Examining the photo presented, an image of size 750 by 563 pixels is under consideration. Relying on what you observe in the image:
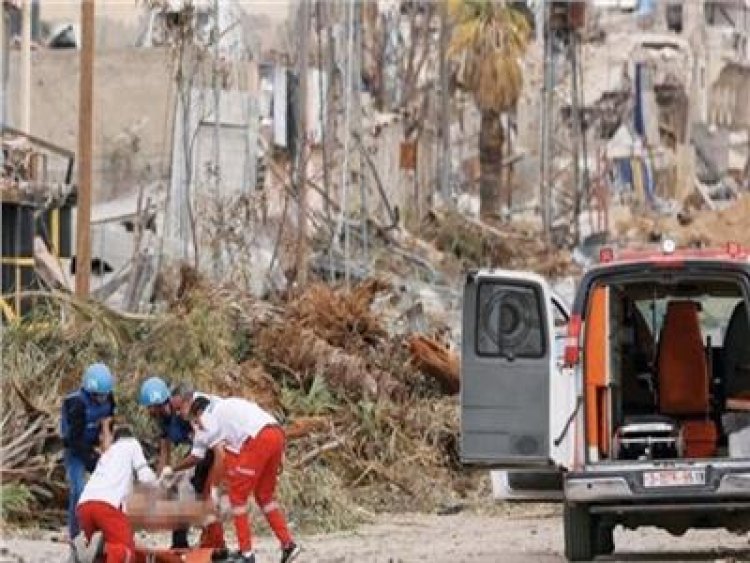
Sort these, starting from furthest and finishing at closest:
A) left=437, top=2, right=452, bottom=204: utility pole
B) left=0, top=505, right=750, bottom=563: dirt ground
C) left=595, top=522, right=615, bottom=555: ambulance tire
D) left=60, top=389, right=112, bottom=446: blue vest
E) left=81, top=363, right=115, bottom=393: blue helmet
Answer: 1. left=437, top=2, right=452, bottom=204: utility pole
2. left=0, top=505, right=750, bottom=563: dirt ground
3. left=595, top=522, right=615, bottom=555: ambulance tire
4. left=60, top=389, right=112, bottom=446: blue vest
5. left=81, top=363, right=115, bottom=393: blue helmet

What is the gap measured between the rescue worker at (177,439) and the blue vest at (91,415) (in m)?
0.58

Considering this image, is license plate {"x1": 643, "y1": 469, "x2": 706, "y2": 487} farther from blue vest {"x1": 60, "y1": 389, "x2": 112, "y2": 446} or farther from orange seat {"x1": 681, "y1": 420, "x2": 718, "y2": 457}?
blue vest {"x1": 60, "y1": 389, "x2": 112, "y2": 446}

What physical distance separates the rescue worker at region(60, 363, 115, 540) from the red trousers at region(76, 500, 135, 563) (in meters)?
2.20

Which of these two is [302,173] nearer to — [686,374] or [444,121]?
[686,374]

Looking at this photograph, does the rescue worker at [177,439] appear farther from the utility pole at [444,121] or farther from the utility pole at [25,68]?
the utility pole at [444,121]

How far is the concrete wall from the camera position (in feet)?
163

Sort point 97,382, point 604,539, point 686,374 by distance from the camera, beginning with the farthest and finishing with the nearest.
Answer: point 604,539, point 686,374, point 97,382

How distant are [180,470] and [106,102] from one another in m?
36.1

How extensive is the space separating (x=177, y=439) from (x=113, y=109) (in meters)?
35.7

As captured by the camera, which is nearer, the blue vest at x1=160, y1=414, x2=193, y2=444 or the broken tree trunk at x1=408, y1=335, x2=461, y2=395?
the blue vest at x1=160, y1=414, x2=193, y2=444

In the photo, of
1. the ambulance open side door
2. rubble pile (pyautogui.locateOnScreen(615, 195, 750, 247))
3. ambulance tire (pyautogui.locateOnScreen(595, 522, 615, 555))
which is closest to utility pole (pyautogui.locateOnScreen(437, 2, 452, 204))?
rubble pile (pyautogui.locateOnScreen(615, 195, 750, 247))

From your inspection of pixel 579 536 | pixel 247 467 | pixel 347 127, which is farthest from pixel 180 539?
pixel 347 127

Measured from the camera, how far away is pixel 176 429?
54.8 ft

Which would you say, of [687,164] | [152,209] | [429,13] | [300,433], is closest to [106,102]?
[152,209]
